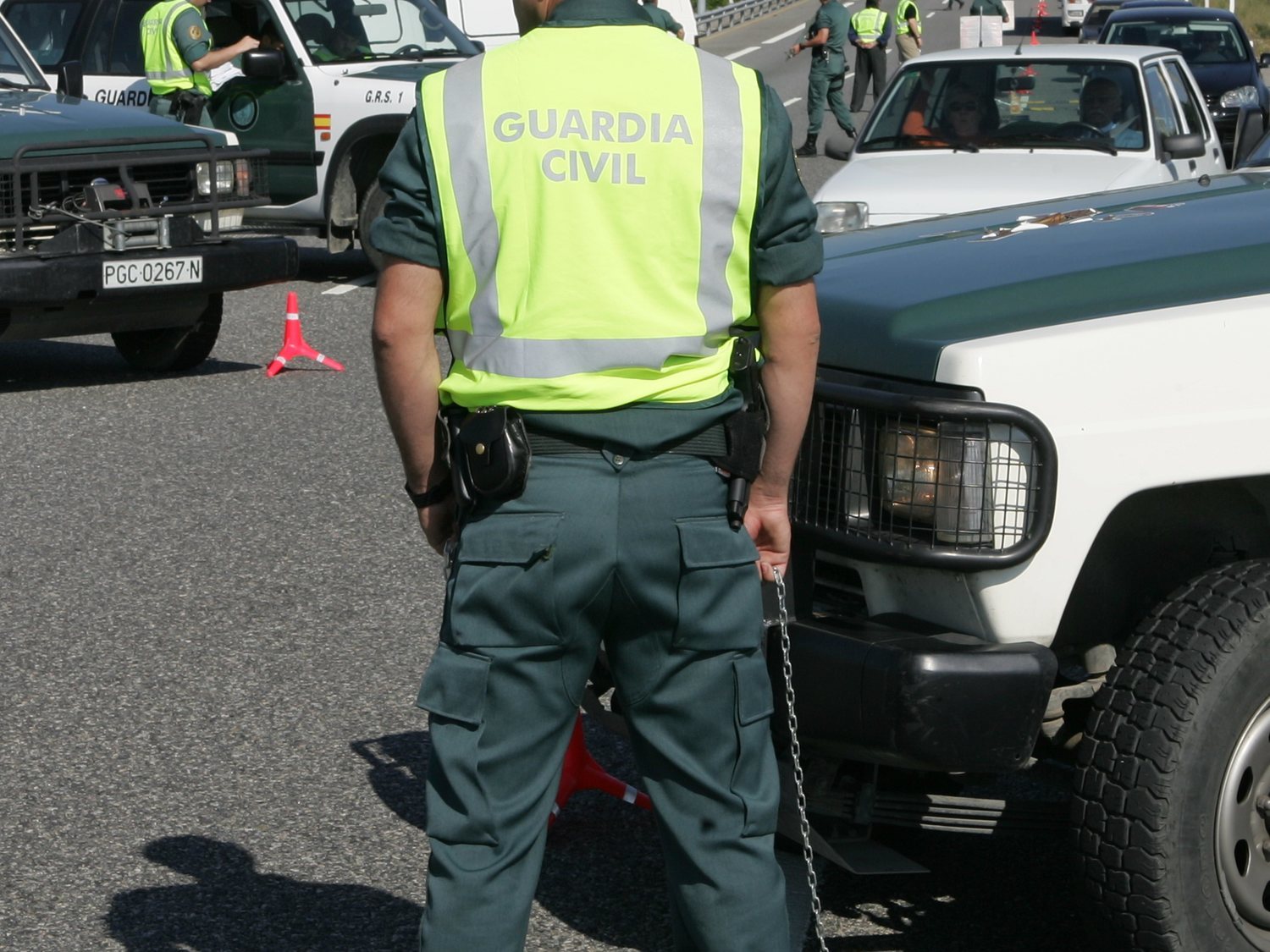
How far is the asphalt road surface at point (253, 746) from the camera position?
382cm

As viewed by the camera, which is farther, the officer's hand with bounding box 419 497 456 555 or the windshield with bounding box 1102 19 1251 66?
the windshield with bounding box 1102 19 1251 66

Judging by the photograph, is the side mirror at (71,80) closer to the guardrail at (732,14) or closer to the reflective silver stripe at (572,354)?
the reflective silver stripe at (572,354)

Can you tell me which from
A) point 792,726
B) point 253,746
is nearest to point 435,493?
point 792,726

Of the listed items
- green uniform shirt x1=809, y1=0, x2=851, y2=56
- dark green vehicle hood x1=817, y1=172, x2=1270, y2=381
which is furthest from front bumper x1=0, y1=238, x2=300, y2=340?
green uniform shirt x1=809, y1=0, x2=851, y2=56

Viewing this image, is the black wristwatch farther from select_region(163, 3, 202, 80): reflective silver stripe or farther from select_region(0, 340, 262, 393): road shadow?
select_region(163, 3, 202, 80): reflective silver stripe

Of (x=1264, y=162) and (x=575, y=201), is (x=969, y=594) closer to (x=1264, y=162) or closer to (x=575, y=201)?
(x=575, y=201)

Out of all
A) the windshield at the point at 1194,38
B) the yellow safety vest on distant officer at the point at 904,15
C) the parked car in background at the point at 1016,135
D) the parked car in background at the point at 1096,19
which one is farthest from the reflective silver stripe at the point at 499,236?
the parked car in background at the point at 1096,19

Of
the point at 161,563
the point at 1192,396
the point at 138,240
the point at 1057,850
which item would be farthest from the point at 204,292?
the point at 1192,396

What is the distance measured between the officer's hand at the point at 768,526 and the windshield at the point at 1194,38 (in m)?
20.5

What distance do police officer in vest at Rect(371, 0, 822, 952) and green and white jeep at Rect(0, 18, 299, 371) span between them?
21.0 ft

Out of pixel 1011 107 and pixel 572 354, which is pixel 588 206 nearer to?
pixel 572 354

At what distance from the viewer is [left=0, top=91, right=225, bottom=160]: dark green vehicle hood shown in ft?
28.7

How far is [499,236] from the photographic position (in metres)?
2.65

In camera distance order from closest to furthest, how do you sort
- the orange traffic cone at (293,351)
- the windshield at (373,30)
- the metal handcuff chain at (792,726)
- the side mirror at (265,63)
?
the metal handcuff chain at (792,726) → the orange traffic cone at (293,351) → the side mirror at (265,63) → the windshield at (373,30)
